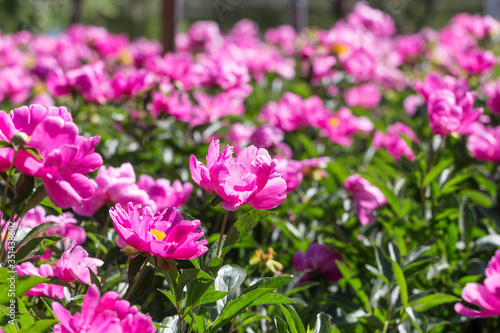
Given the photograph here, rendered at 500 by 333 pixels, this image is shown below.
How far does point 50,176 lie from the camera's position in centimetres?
95

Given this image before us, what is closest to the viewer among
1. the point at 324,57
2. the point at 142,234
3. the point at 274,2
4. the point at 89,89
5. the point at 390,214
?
the point at 142,234

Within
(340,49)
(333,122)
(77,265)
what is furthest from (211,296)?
(340,49)

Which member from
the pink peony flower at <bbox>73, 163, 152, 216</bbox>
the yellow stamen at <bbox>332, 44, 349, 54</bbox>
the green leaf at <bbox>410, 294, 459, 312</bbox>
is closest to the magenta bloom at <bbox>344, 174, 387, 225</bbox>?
the green leaf at <bbox>410, 294, 459, 312</bbox>

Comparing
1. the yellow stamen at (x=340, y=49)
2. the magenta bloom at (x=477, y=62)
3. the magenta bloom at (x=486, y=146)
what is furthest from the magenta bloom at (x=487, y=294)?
the yellow stamen at (x=340, y=49)

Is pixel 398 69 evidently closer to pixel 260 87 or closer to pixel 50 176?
pixel 260 87

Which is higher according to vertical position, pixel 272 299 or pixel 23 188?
pixel 23 188

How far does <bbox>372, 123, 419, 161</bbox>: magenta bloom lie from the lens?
7.68 ft

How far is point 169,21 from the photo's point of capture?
3.82 m

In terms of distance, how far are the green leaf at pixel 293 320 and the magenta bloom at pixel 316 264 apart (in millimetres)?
540

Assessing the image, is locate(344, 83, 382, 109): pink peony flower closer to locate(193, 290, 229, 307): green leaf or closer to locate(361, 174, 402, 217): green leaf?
locate(361, 174, 402, 217): green leaf

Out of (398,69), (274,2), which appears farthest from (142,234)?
(274,2)

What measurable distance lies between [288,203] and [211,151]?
0.88 meters

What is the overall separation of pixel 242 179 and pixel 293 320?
26cm

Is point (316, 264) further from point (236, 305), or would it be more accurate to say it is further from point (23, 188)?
point (23, 188)
